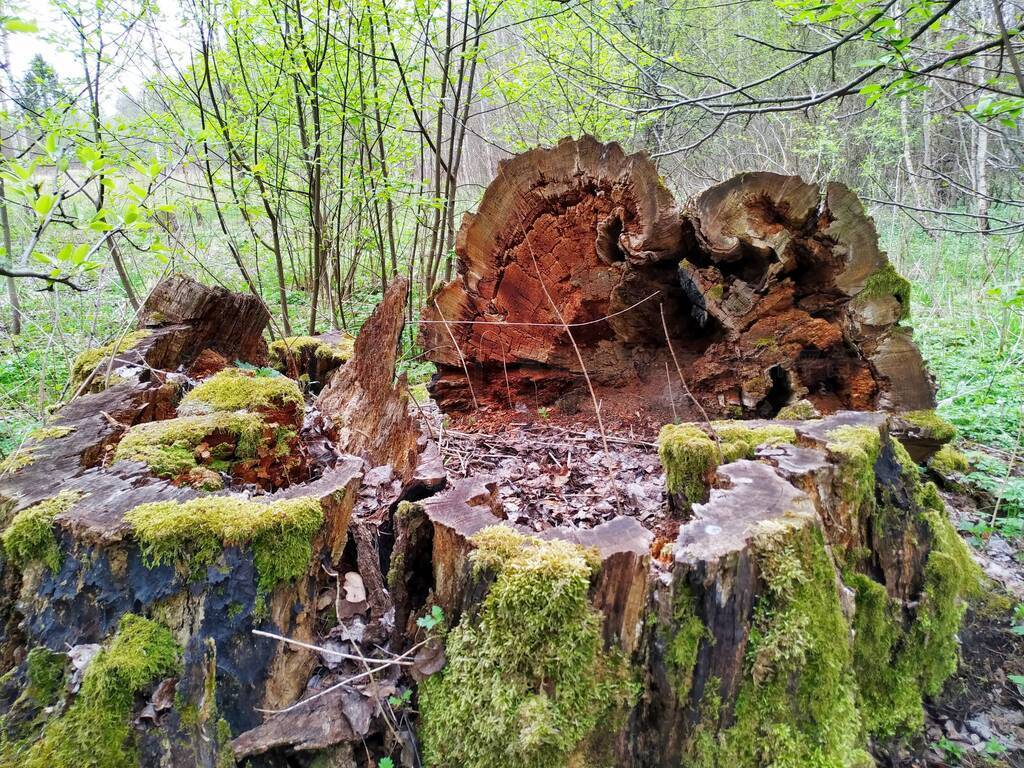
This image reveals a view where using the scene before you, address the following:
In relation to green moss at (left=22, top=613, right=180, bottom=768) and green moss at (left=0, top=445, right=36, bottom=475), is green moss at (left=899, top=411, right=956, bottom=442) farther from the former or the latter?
green moss at (left=0, top=445, right=36, bottom=475)

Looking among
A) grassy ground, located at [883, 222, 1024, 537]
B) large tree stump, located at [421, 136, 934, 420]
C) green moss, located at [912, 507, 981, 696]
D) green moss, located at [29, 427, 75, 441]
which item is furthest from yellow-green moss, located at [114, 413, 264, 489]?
grassy ground, located at [883, 222, 1024, 537]

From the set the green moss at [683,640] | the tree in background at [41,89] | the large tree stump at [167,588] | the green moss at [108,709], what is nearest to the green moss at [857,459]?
the green moss at [683,640]

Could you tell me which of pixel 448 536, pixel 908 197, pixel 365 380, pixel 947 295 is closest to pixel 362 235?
pixel 365 380

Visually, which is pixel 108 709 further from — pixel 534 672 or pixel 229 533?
pixel 534 672

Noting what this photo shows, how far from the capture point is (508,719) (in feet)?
4.87

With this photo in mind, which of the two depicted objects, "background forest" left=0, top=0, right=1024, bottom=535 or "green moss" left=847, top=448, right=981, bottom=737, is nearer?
"green moss" left=847, top=448, right=981, bottom=737

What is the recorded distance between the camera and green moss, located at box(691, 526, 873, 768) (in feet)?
5.11

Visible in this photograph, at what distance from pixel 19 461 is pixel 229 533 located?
1156mm

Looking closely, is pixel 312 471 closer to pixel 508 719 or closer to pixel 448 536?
pixel 448 536

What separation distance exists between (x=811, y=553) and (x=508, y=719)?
3.36 ft

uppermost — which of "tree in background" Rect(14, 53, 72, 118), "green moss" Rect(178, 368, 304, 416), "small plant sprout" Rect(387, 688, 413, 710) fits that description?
"tree in background" Rect(14, 53, 72, 118)

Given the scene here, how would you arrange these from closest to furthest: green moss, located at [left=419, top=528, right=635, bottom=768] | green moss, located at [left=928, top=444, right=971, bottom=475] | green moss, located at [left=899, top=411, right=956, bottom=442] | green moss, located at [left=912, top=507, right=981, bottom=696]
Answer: green moss, located at [left=419, top=528, right=635, bottom=768], green moss, located at [left=912, top=507, right=981, bottom=696], green moss, located at [left=899, top=411, right=956, bottom=442], green moss, located at [left=928, top=444, right=971, bottom=475]

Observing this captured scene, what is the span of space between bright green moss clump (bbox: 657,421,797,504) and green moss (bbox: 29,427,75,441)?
257 cm

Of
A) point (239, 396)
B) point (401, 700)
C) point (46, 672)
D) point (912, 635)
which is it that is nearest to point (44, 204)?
point (239, 396)
